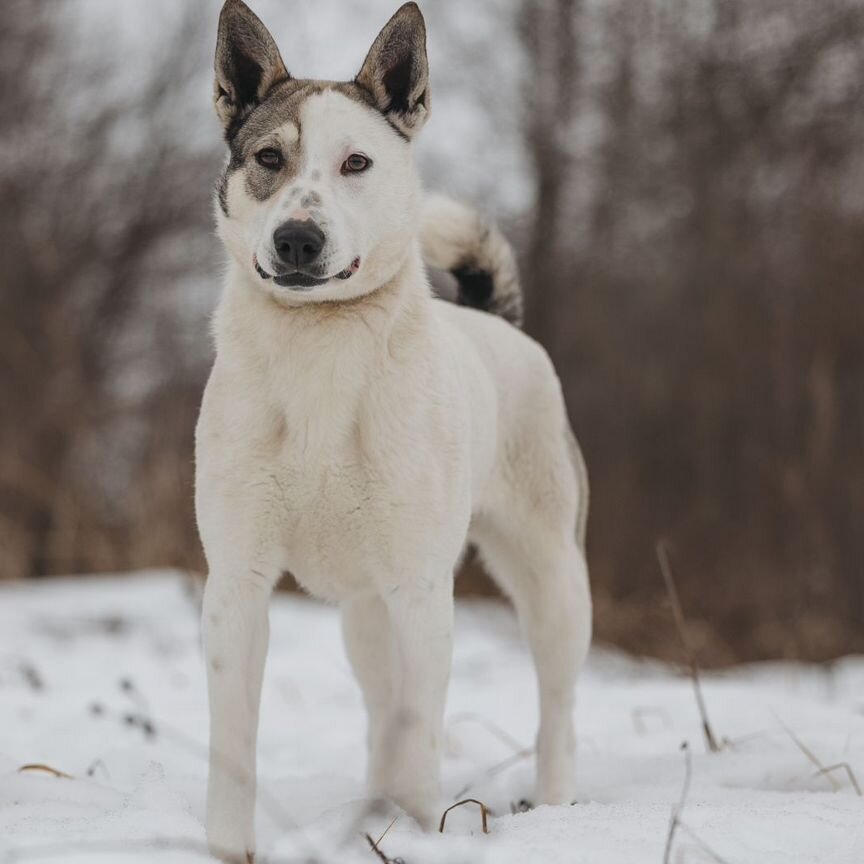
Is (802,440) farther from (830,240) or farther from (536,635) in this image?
(536,635)

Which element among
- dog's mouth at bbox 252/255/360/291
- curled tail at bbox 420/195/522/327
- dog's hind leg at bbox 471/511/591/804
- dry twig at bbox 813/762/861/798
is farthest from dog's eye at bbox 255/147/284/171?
dry twig at bbox 813/762/861/798

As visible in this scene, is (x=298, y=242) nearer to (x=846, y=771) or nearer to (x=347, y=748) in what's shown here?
(x=846, y=771)

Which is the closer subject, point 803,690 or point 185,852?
point 185,852

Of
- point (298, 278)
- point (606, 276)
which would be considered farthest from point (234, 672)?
point (606, 276)

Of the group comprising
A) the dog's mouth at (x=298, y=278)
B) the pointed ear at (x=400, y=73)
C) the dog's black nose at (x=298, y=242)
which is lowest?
the dog's mouth at (x=298, y=278)

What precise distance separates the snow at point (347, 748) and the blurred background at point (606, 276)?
1.33 meters

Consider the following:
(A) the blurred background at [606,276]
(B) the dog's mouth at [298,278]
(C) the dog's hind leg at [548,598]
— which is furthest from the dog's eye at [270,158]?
(A) the blurred background at [606,276]

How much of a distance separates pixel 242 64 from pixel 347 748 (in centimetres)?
260

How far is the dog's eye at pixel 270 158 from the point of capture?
290 centimetres

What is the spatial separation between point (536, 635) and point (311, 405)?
4.41 feet

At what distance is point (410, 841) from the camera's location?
101 inches

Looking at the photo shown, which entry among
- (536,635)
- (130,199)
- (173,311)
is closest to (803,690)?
(536,635)

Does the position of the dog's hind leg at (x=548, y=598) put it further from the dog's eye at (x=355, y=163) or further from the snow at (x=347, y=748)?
the dog's eye at (x=355, y=163)

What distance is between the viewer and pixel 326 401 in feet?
9.25
